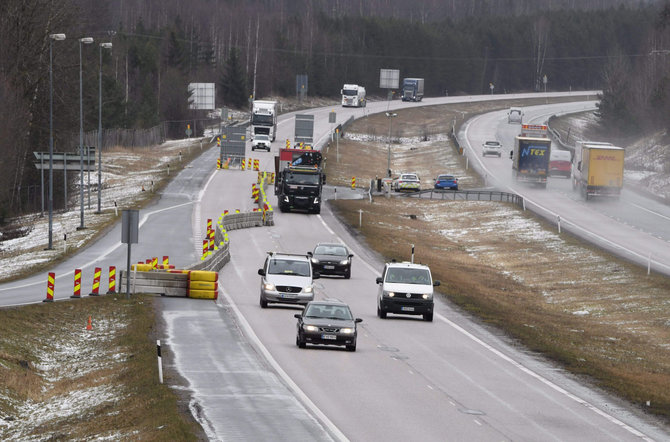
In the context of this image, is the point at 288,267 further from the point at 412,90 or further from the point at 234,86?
the point at 412,90

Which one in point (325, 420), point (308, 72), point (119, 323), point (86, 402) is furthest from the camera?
point (308, 72)

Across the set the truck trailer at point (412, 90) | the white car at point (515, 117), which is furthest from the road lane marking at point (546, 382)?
the truck trailer at point (412, 90)

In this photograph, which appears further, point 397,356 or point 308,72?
point 308,72

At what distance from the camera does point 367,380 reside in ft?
84.9

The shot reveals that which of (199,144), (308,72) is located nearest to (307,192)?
(199,144)

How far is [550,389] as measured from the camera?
26.2m

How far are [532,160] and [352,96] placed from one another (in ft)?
272

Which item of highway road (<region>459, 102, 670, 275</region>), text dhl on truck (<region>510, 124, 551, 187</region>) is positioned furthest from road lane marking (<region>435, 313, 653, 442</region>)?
text dhl on truck (<region>510, 124, 551, 187</region>)

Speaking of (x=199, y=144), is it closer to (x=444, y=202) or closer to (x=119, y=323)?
(x=444, y=202)

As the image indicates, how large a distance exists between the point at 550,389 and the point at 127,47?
447ft

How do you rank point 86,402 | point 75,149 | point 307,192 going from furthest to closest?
point 75,149, point 307,192, point 86,402

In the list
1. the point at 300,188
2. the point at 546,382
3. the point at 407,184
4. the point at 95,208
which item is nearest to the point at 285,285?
the point at 546,382

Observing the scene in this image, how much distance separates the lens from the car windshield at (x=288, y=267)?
38188mm

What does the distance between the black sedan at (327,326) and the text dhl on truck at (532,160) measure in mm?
60033
